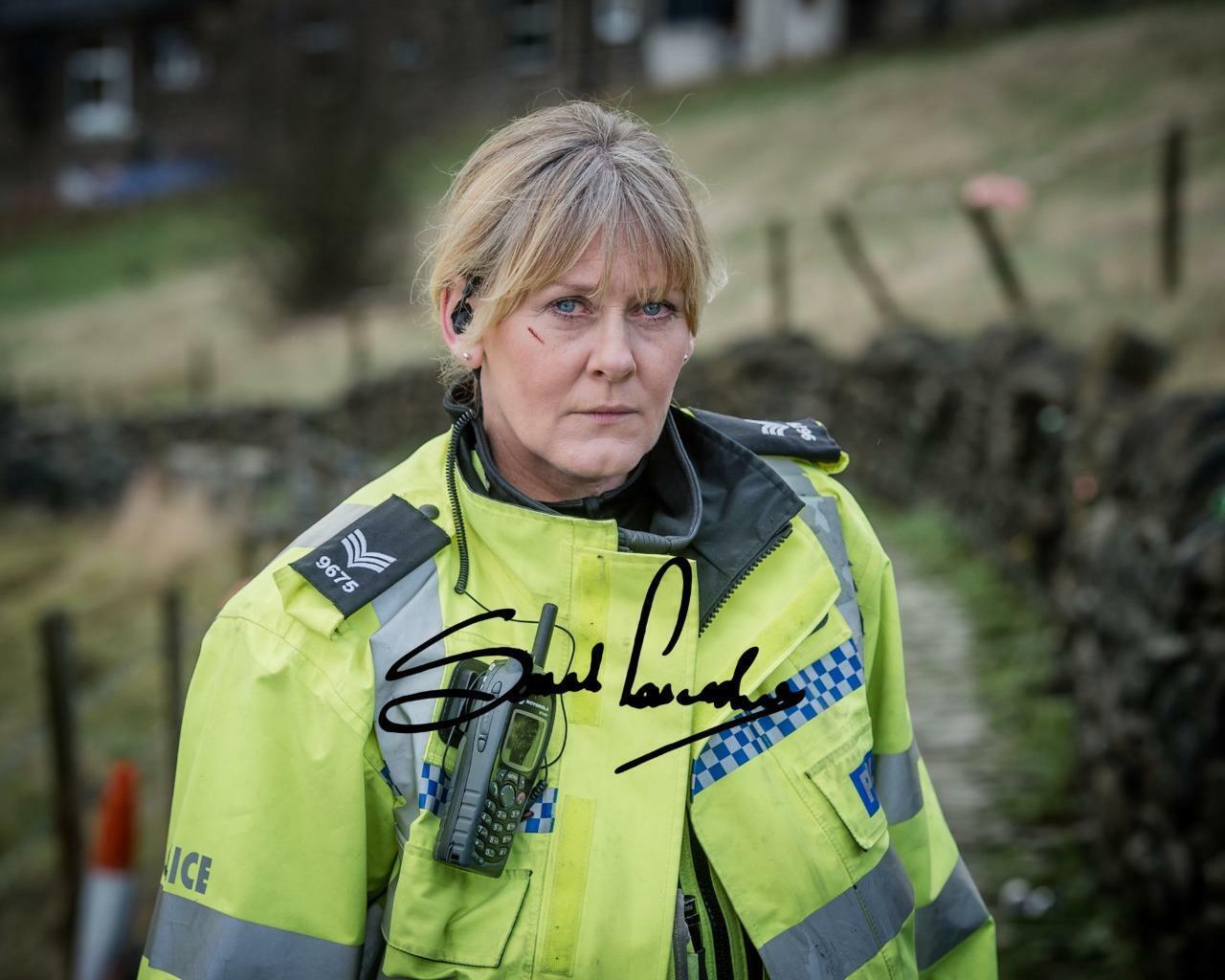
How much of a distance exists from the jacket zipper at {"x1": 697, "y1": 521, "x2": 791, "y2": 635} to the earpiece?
0.59m

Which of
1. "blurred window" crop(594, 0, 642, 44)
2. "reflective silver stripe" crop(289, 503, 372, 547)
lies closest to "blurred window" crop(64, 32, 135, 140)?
"blurred window" crop(594, 0, 642, 44)

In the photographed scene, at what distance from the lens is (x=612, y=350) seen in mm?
1925

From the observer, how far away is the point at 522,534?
6.28 ft

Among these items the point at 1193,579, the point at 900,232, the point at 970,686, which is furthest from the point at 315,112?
the point at 1193,579

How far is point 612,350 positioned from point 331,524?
0.51 metres

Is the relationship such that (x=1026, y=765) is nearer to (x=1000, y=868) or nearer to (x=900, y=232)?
(x=1000, y=868)

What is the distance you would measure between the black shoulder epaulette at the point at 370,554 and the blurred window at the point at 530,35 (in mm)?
32482

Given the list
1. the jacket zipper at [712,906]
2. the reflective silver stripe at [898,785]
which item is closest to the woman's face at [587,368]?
the jacket zipper at [712,906]

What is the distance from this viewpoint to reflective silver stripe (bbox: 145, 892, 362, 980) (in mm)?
1750

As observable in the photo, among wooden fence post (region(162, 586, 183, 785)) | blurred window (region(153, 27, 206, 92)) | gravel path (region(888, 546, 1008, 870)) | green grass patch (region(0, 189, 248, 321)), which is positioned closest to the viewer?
gravel path (region(888, 546, 1008, 870))

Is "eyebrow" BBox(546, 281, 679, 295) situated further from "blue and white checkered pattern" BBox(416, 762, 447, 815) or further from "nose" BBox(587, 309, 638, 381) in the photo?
"blue and white checkered pattern" BBox(416, 762, 447, 815)

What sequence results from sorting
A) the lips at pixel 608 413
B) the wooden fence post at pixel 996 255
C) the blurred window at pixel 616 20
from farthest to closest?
the blurred window at pixel 616 20
the wooden fence post at pixel 996 255
the lips at pixel 608 413

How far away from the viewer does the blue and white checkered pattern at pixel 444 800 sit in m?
1.81

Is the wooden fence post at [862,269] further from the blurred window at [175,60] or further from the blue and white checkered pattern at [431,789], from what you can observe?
the blurred window at [175,60]
